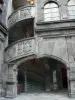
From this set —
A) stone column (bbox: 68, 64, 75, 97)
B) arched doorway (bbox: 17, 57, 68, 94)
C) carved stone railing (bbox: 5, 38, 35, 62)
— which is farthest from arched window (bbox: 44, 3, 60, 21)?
stone column (bbox: 68, 64, 75, 97)

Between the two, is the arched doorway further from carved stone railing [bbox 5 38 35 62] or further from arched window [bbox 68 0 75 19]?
arched window [bbox 68 0 75 19]

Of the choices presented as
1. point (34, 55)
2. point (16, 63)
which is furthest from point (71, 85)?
point (16, 63)

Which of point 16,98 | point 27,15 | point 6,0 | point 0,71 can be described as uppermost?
point 6,0

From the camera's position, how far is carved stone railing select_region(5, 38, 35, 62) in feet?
33.8

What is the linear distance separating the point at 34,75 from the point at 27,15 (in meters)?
5.52

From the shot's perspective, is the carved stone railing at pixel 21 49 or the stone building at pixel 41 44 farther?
the carved stone railing at pixel 21 49

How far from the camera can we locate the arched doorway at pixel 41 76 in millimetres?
12627

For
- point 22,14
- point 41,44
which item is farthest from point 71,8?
point 22,14

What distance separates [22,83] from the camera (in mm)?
12641

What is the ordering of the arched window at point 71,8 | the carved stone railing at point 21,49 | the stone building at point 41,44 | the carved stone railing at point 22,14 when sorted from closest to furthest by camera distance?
the stone building at point 41,44
the carved stone railing at point 21,49
the arched window at point 71,8
the carved stone railing at point 22,14

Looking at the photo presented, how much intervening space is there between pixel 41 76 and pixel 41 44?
177 inches

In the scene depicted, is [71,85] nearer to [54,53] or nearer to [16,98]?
[54,53]

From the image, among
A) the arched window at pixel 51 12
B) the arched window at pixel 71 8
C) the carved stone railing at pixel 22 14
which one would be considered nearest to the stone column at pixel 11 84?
the carved stone railing at pixel 22 14

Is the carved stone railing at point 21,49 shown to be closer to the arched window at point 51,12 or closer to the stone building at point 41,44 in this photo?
the stone building at point 41,44
